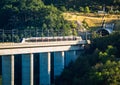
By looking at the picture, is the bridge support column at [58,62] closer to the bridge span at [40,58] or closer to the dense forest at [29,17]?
the bridge span at [40,58]

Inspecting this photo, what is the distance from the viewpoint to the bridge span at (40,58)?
A: 218 feet

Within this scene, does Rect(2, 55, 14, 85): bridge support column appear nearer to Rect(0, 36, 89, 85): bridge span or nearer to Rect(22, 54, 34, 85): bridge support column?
Rect(0, 36, 89, 85): bridge span

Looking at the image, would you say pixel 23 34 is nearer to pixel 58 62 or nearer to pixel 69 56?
pixel 69 56

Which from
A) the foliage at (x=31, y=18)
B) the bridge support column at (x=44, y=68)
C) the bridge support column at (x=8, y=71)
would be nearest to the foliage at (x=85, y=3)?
the foliage at (x=31, y=18)

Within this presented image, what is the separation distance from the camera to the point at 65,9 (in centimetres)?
11081

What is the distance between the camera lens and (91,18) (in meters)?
108

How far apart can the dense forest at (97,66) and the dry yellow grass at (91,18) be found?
24.5 m

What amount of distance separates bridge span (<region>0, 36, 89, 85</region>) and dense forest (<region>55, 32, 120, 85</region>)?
1.62 m

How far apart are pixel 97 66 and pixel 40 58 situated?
10.1m

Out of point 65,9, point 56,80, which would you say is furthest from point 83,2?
point 56,80

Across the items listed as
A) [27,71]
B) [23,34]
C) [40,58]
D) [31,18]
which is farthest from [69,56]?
[31,18]

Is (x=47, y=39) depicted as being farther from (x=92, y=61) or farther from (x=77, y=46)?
(x=92, y=61)

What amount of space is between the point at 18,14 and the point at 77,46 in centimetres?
2288

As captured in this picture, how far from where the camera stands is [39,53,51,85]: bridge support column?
72688 mm
